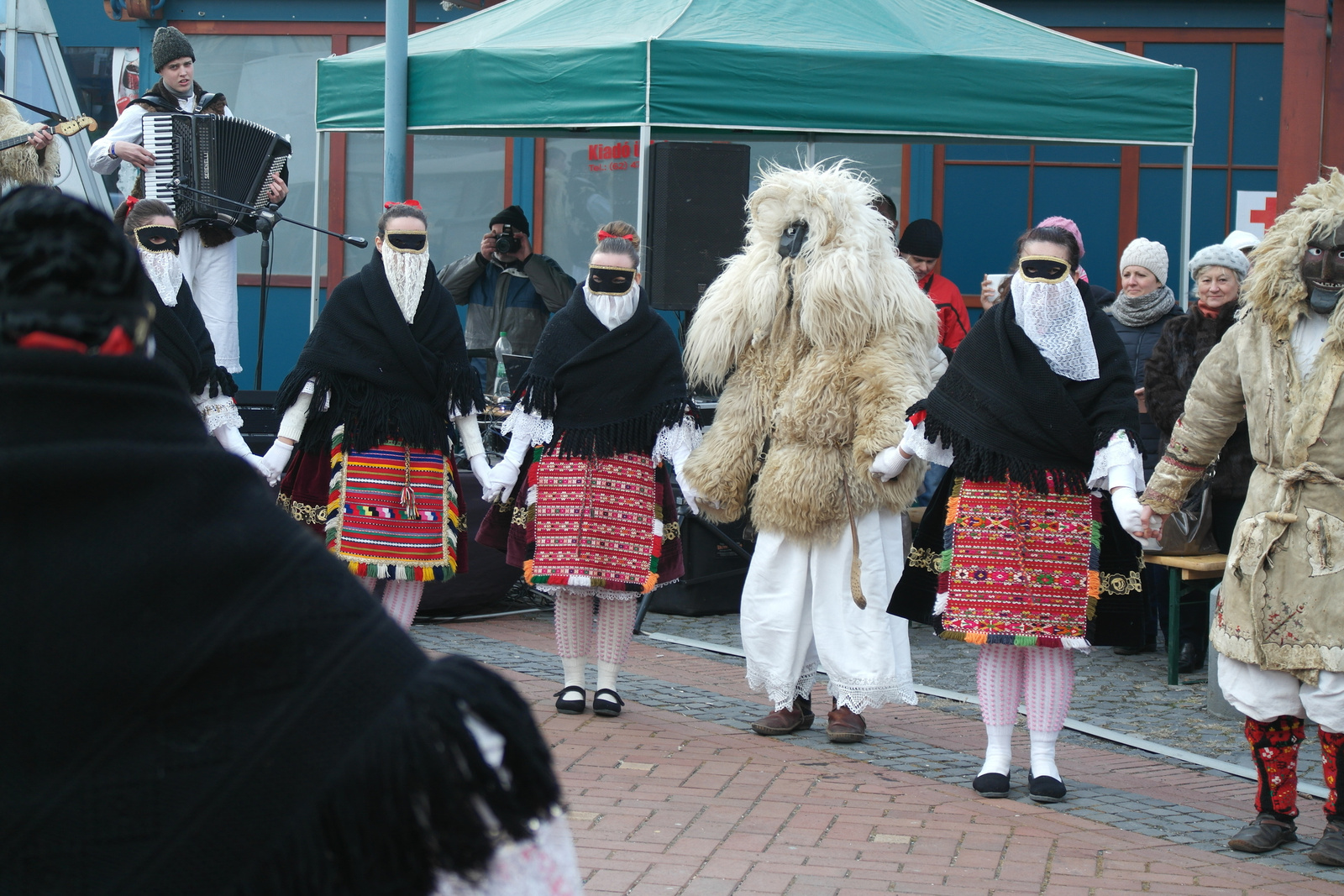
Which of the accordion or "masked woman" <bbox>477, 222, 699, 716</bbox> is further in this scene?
the accordion

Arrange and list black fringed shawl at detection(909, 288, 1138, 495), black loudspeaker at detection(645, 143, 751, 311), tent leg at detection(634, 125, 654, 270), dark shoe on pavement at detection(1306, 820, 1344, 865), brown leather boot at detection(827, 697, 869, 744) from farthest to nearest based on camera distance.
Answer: tent leg at detection(634, 125, 654, 270) → black loudspeaker at detection(645, 143, 751, 311) → brown leather boot at detection(827, 697, 869, 744) → black fringed shawl at detection(909, 288, 1138, 495) → dark shoe on pavement at detection(1306, 820, 1344, 865)

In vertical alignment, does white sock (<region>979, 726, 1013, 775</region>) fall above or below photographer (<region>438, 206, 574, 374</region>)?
below

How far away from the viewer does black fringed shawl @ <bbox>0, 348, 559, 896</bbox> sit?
1491mm

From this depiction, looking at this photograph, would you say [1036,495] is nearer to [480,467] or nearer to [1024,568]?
[1024,568]

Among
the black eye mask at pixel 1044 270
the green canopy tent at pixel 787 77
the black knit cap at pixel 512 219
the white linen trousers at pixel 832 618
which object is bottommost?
the white linen trousers at pixel 832 618

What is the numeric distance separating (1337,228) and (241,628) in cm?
377

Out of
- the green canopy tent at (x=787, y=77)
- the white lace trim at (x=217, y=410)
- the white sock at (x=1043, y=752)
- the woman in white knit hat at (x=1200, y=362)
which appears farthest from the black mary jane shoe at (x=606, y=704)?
the green canopy tent at (x=787, y=77)

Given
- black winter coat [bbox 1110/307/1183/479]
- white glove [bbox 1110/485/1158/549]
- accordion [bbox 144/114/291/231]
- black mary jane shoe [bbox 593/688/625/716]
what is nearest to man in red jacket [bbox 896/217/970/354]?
black winter coat [bbox 1110/307/1183/479]

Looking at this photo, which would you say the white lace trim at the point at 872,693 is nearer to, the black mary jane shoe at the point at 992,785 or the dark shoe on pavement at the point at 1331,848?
the black mary jane shoe at the point at 992,785

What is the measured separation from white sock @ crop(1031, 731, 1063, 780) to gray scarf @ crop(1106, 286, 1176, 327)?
122 inches

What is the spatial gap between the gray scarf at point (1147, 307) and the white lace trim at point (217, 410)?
14.2 feet

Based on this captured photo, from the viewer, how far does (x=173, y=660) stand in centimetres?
151

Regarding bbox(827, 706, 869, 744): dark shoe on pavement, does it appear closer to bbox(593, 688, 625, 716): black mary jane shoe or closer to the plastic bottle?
bbox(593, 688, 625, 716): black mary jane shoe

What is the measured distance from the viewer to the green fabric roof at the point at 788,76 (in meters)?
8.25
